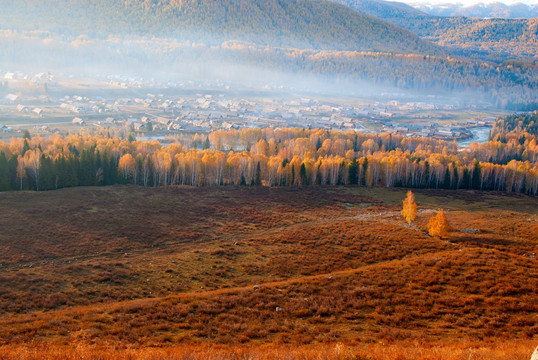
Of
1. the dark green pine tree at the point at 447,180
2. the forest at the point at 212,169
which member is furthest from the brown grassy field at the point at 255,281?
the dark green pine tree at the point at 447,180

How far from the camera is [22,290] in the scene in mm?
21516

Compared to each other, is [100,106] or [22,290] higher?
[100,106]

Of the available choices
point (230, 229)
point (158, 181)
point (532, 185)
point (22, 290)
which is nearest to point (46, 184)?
point (158, 181)

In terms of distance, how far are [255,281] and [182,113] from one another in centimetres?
11934

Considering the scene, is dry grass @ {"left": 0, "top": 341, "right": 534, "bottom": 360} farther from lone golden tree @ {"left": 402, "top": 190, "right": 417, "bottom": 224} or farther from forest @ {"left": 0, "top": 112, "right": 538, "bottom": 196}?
forest @ {"left": 0, "top": 112, "right": 538, "bottom": 196}

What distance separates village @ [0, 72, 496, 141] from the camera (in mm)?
110250

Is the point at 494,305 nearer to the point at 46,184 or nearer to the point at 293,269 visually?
the point at 293,269

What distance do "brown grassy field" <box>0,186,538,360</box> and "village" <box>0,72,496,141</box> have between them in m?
65.2

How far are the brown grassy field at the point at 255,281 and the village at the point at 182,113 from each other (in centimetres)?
6515

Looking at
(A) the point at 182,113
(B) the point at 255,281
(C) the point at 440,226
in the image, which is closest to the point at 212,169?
(C) the point at 440,226

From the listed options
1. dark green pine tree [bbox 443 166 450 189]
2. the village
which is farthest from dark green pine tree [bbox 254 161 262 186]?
the village

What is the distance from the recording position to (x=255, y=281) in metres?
24.4

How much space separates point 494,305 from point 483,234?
17539 millimetres

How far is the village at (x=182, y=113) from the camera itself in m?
110
